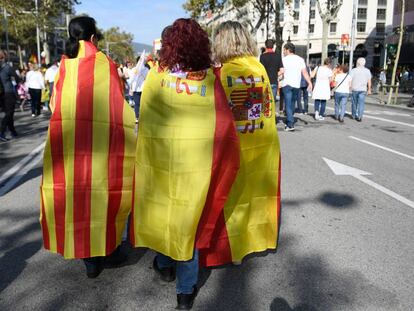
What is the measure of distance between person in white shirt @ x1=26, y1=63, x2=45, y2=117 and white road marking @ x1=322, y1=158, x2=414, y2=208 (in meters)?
10.4

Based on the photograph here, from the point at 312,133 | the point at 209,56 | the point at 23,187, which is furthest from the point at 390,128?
the point at 209,56

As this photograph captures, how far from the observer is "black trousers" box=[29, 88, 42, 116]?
575 inches

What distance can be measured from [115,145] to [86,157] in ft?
0.66

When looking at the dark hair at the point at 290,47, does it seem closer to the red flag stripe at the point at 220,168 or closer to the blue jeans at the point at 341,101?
the blue jeans at the point at 341,101

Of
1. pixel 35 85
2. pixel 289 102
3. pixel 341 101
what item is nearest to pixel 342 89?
pixel 341 101

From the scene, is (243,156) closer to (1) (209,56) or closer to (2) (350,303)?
(1) (209,56)

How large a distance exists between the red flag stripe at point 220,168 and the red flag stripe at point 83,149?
80 cm

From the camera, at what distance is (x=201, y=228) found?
2.82 m

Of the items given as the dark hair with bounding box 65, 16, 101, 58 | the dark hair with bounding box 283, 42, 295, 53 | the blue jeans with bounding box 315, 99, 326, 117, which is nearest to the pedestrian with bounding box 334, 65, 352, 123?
the blue jeans with bounding box 315, 99, 326, 117

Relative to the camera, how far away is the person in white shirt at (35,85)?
574 inches

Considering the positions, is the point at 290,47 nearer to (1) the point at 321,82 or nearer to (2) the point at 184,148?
(1) the point at 321,82

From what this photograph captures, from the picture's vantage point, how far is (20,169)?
7086mm

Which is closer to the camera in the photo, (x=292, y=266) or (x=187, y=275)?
(x=187, y=275)

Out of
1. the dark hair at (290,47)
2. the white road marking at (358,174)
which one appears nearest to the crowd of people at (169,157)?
the white road marking at (358,174)
